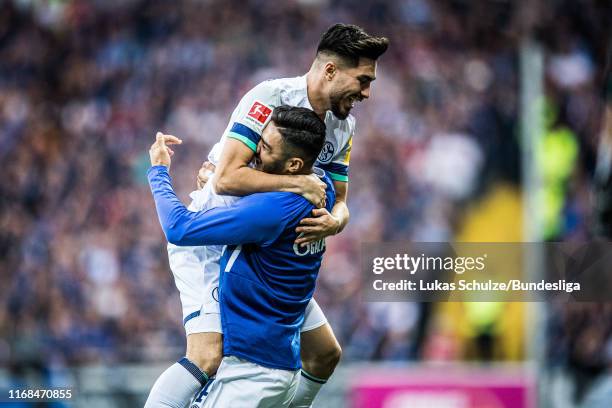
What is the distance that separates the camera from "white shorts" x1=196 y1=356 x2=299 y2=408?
12.7 feet

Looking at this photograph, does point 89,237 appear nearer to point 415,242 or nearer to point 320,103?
point 415,242

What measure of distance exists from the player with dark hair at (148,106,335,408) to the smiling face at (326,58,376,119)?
0.44m

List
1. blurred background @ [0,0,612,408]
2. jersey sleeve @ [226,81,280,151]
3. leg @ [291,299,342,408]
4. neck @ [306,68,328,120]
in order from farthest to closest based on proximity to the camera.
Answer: blurred background @ [0,0,612,408]
leg @ [291,299,342,408]
neck @ [306,68,328,120]
jersey sleeve @ [226,81,280,151]

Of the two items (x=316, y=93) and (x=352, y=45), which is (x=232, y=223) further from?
(x=352, y=45)

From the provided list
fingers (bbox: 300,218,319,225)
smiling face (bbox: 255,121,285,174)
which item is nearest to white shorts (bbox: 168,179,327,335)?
smiling face (bbox: 255,121,285,174)

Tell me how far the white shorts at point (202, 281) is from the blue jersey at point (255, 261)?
0.89 feet

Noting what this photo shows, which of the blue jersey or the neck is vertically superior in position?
the neck

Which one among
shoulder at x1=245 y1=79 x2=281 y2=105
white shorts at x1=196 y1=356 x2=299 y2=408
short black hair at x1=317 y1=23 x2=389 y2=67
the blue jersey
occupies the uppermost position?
short black hair at x1=317 y1=23 x2=389 y2=67

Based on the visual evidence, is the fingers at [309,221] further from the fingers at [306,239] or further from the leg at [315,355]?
the leg at [315,355]

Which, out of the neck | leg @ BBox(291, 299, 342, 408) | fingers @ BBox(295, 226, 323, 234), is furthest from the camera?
leg @ BBox(291, 299, 342, 408)

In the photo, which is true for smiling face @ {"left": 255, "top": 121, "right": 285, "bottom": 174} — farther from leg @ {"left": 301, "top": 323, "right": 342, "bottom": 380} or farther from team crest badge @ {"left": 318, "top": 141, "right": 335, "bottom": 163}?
leg @ {"left": 301, "top": 323, "right": 342, "bottom": 380}

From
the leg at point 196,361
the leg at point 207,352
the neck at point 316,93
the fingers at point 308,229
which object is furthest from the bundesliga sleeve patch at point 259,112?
the leg at point 207,352

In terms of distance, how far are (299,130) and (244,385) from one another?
3.18 feet

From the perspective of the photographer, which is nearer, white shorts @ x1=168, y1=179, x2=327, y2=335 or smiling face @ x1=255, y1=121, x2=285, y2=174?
smiling face @ x1=255, y1=121, x2=285, y2=174
